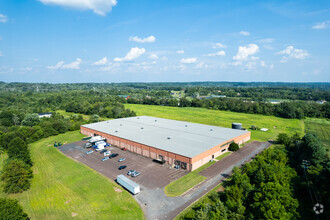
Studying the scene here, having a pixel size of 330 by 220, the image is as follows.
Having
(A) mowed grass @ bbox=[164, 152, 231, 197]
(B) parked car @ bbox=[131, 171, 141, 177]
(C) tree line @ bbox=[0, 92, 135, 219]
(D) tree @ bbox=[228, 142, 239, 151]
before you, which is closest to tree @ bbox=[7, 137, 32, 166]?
(C) tree line @ bbox=[0, 92, 135, 219]

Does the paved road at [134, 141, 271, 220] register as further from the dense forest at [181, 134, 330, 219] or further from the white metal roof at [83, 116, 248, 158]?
the white metal roof at [83, 116, 248, 158]

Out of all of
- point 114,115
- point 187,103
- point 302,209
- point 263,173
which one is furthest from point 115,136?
point 187,103

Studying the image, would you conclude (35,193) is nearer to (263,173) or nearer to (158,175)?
(158,175)

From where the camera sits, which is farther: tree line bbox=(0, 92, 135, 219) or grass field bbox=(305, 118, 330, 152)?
grass field bbox=(305, 118, 330, 152)

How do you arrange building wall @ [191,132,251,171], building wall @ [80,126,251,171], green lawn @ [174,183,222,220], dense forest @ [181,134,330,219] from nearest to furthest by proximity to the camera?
dense forest @ [181,134,330,219], green lawn @ [174,183,222,220], building wall @ [191,132,251,171], building wall @ [80,126,251,171]

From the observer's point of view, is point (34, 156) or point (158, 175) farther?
point (34, 156)

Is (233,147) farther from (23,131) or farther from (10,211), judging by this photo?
(23,131)
